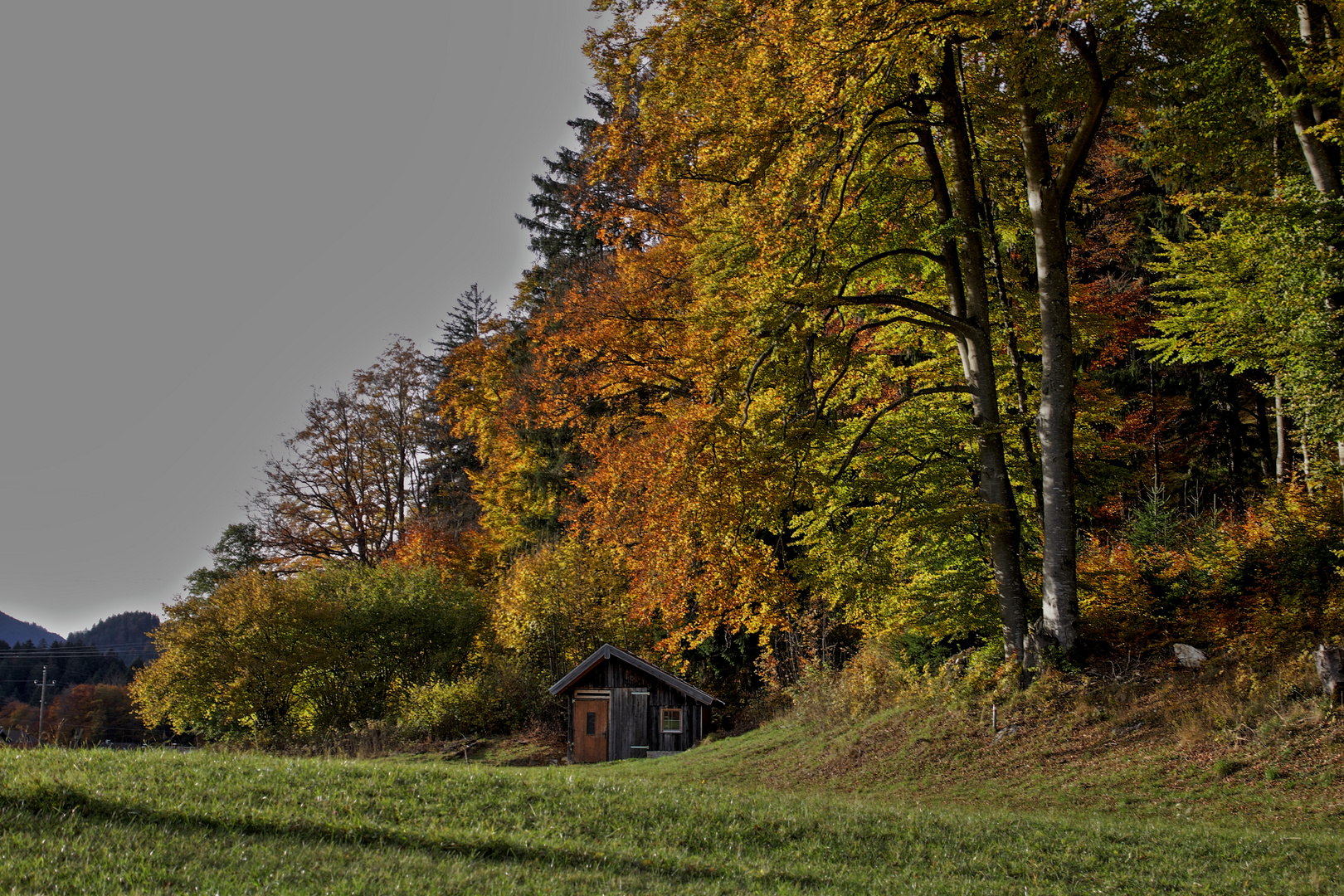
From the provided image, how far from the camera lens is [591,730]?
29.1m

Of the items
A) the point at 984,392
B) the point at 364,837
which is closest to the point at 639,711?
the point at 984,392

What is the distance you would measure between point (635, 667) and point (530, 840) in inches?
865

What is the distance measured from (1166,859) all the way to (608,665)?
2290 centimetres

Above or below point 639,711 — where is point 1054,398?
above

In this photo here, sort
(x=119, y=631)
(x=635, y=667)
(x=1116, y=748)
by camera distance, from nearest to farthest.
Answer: (x=1116, y=748)
(x=635, y=667)
(x=119, y=631)

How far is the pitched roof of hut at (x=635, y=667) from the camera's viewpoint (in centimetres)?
2781

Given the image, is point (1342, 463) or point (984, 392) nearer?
point (1342, 463)

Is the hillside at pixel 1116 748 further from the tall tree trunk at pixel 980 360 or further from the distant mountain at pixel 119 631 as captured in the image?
the distant mountain at pixel 119 631

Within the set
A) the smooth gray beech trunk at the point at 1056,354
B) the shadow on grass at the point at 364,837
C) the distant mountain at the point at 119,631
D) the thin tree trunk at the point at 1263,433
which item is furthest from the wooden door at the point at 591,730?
the distant mountain at the point at 119,631

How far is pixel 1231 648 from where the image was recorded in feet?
43.4

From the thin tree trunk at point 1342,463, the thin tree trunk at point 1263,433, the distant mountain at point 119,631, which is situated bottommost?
the distant mountain at point 119,631

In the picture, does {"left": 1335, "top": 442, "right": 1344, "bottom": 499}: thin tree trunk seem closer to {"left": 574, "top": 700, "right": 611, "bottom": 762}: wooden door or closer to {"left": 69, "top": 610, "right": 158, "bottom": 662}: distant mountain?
{"left": 574, "top": 700, "right": 611, "bottom": 762}: wooden door

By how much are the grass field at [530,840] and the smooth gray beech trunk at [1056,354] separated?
4320 millimetres

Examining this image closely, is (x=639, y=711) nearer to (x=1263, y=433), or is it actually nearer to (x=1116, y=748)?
(x=1116, y=748)
